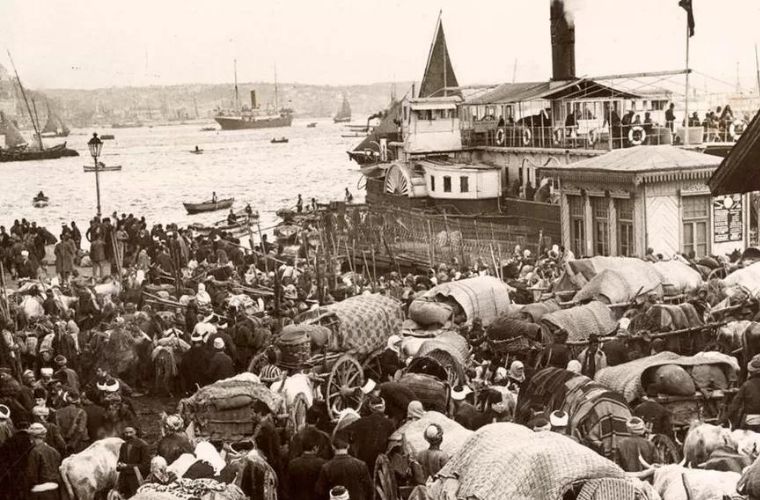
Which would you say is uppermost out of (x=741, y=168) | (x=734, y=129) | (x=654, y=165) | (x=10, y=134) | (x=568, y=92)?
(x=568, y=92)

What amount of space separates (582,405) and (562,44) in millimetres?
39571

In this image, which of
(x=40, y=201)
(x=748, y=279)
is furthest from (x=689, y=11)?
(x=40, y=201)

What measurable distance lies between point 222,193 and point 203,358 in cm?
10195

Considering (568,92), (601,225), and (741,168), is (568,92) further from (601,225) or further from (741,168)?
(741,168)

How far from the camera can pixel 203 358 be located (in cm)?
1986

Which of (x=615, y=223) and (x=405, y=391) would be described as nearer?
(x=405, y=391)

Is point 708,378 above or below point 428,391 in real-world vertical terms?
above

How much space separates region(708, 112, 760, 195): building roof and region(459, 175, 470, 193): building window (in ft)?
120

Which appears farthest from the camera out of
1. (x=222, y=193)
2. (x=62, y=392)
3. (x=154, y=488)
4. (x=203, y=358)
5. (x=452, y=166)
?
(x=222, y=193)

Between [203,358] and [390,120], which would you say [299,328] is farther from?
[390,120]

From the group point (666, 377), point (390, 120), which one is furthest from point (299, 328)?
point (390, 120)

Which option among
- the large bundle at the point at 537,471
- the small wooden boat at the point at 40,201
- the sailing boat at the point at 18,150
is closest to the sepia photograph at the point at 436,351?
the large bundle at the point at 537,471

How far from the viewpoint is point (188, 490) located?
10.8 meters

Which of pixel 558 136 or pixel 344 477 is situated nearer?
pixel 344 477
